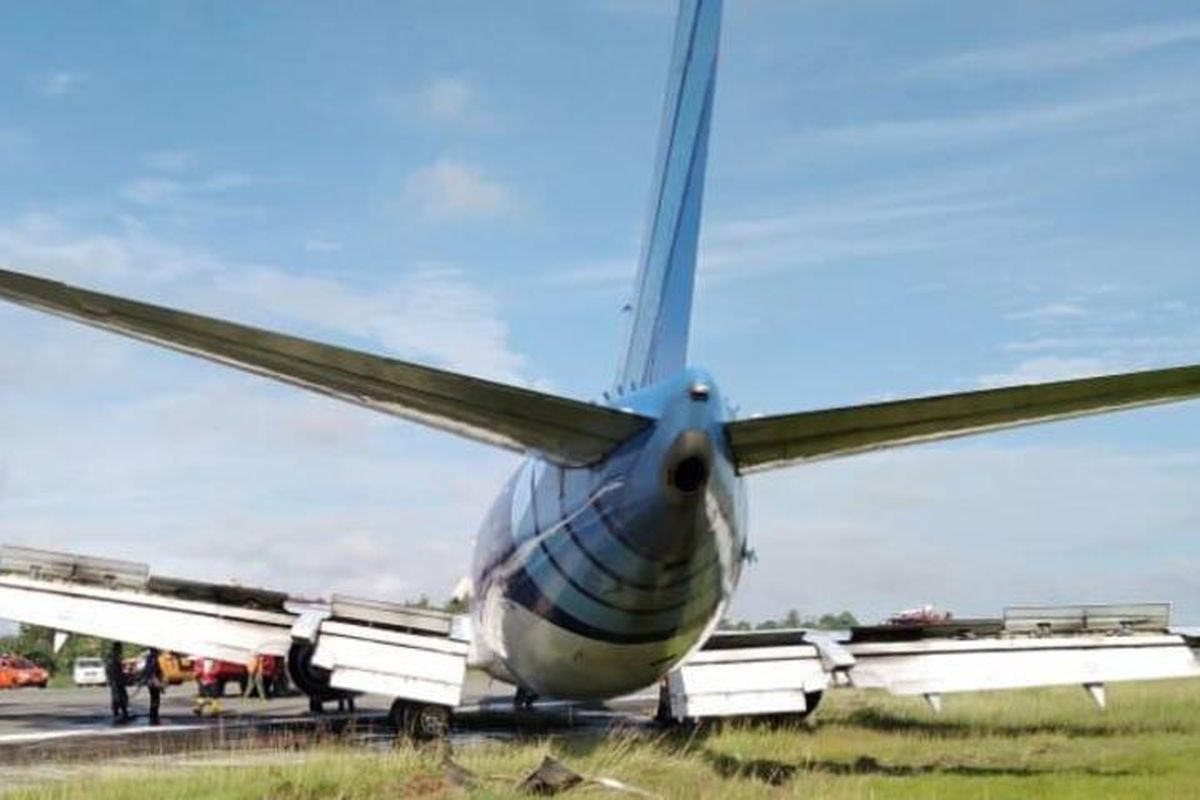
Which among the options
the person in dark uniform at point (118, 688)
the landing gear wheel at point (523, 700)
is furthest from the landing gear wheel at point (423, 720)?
the person in dark uniform at point (118, 688)

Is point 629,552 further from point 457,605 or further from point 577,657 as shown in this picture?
point 457,605

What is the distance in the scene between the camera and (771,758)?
635 inches

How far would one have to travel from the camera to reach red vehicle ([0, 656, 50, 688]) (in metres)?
57.2

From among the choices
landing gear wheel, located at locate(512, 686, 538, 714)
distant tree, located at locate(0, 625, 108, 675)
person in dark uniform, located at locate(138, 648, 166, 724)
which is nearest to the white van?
distant tree, located at locate(0, 625, 108, 675)

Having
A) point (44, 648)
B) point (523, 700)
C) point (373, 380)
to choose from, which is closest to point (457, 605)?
point (523, 700)

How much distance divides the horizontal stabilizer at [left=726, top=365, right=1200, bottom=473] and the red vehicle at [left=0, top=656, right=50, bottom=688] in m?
53.6

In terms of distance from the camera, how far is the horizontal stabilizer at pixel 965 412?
9758 mm

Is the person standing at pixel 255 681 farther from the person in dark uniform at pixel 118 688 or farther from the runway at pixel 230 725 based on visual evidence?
the person in dark uniform at pixel 118 688

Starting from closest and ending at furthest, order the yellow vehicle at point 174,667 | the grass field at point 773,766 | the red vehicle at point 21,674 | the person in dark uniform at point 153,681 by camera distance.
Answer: the grass field at point 773,766, the person in dark uniform at point 153,681, the yellow vehicle at point 174,667, the red vehicle at point 21,674

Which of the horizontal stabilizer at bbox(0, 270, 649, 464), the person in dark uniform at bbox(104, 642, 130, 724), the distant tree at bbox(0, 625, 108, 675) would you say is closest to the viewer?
the horizontal stabilizer at bbox(0, 270, 649, 464)

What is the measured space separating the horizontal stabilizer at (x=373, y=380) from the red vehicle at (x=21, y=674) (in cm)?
5158

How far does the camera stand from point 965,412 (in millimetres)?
10328

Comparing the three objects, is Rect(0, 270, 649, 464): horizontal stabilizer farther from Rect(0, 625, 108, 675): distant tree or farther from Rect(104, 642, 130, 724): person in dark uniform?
Rect(0, 625, 108, 675): distant tree

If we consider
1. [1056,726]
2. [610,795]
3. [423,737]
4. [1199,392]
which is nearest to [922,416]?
[1199,392]
